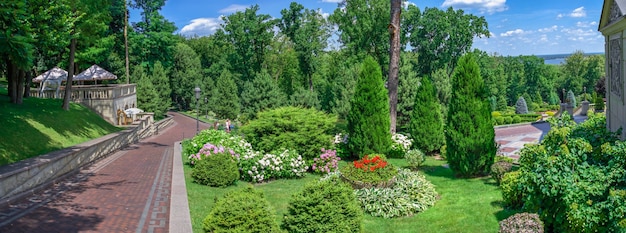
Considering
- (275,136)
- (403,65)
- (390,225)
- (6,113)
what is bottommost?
(390,225)

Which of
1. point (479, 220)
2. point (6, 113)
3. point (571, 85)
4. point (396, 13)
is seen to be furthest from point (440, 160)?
point (571, 85)

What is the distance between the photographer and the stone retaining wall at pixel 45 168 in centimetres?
1138

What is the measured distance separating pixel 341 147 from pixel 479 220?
1047 centimetres

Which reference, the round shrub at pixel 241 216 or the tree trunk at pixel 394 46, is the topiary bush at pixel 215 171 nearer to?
the round shrub at pixel 241 216

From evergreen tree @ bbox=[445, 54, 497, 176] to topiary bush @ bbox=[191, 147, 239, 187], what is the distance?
734 centimetres

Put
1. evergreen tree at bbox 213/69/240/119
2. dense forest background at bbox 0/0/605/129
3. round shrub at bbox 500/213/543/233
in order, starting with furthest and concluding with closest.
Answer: evergreen tree at bbox 213/69/240/119 < dense forest background at bbox 0/0/605/129 < round shrub at bbox 500/213/543/233

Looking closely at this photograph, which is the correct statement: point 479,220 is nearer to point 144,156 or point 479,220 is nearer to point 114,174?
point 114,174

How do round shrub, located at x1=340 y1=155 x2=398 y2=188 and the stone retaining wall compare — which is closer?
the stone retaining wall

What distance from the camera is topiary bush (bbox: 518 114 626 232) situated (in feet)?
23.6

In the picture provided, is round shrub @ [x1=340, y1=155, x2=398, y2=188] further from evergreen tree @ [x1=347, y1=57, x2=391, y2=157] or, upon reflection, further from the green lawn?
evergreen tree @ [x1=347, y1=57, x2=391, y2=157]

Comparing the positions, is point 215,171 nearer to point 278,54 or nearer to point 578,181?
point 578,181

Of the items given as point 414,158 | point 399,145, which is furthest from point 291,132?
point 399,145

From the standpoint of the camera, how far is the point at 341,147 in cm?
2056

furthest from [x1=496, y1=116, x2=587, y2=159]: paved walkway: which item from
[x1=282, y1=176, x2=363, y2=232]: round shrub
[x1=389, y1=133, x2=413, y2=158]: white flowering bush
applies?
[x1=282, y1=176, x2=363, y2=232]: round shrub
